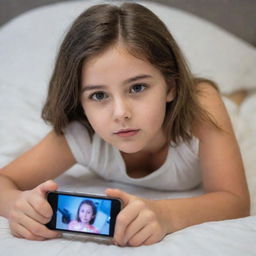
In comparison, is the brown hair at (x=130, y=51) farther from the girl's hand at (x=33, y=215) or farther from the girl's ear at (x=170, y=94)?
the girl's hand at (x=33, y=215)

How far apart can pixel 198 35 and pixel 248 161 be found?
0.71 meters

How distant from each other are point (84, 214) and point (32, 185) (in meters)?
0.36

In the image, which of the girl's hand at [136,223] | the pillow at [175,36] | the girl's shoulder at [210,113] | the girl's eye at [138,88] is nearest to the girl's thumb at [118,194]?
the girl's hand at [136,223]

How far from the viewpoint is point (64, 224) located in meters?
0.83

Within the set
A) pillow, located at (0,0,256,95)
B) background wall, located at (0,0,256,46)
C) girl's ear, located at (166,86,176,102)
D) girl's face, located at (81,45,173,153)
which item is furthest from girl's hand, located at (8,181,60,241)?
background wall, located at (0,0,256,46)

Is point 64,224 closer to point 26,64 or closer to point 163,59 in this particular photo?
point 163,59

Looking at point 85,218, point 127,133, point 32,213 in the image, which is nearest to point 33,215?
point 32,213

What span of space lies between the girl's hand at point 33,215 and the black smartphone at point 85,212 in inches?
0.5

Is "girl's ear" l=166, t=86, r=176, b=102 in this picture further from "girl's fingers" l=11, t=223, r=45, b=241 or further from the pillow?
the pillow

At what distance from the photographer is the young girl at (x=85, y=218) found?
799 mm

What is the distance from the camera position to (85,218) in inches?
32.0

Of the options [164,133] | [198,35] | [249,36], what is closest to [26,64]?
[198,35]

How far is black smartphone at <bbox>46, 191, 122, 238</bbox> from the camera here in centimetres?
80

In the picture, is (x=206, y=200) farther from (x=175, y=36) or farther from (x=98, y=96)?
(x=175, y=36)
